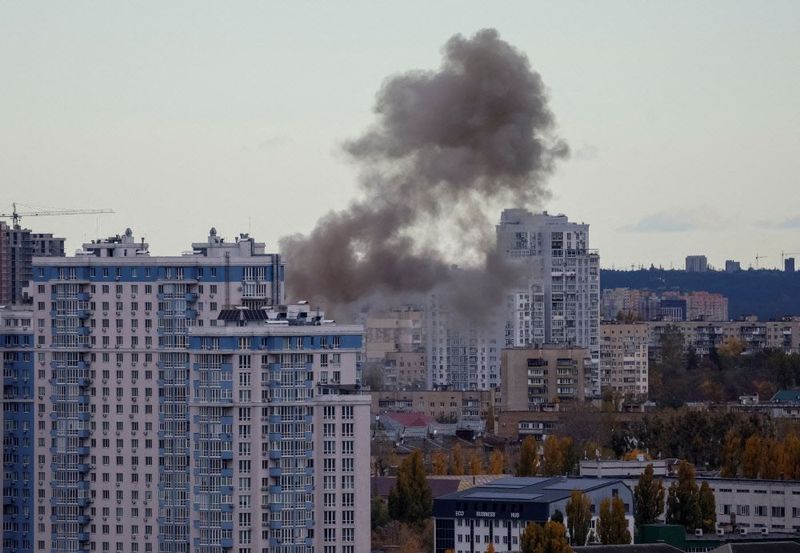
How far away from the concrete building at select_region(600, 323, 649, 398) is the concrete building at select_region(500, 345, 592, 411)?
13.3m

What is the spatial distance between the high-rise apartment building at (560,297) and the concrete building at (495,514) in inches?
1915

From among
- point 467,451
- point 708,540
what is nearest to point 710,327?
point 467,451

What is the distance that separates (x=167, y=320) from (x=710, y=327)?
93.9 meters

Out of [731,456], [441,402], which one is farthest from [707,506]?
[441,402]

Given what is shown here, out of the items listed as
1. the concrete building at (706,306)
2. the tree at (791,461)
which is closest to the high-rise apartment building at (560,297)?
the tree at (791,461)

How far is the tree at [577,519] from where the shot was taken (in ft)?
197

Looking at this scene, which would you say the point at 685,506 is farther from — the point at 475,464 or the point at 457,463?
the point at 457,463

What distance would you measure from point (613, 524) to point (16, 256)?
37.9 m

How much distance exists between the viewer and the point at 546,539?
54.5m

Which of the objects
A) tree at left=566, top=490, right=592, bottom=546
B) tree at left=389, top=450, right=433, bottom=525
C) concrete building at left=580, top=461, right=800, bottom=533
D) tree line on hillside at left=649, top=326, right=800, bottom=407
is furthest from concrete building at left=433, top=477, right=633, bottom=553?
tree line on hillside at left=649, top=326, right=800, bottom=407

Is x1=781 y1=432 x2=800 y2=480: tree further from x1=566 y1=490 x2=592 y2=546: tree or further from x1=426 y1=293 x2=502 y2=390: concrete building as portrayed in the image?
x1=426 y1=293 x2=502 y2=390: concrete building

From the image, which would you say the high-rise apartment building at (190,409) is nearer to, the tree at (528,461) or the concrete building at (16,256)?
the tree at (528,461)

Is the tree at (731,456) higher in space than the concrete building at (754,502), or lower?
higher

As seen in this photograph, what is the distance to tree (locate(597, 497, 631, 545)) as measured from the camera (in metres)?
59.8
